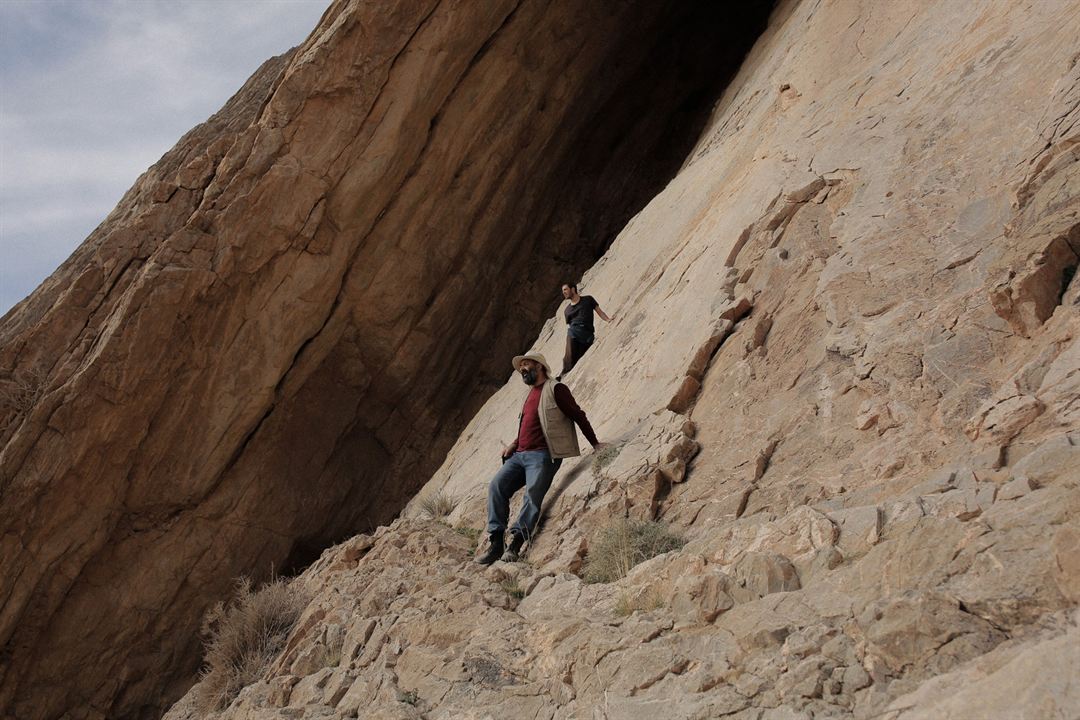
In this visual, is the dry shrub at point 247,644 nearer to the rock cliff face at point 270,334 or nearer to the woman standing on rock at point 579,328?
the woman standing on rock at point 579,328

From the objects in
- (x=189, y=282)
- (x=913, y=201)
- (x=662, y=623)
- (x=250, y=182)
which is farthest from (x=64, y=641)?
(x=913, y=201)

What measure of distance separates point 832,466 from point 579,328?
16.7 ft

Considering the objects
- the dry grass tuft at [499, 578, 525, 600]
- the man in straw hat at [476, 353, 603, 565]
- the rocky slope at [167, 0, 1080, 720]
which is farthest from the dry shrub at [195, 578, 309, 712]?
the dry grass tuft at [499, 578, 525, 600]

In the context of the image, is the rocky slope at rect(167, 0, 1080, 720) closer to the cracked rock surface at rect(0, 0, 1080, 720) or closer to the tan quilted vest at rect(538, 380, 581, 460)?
the cracked rock surface at rect(0, 0, 1080, 720)

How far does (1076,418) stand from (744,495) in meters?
1.89

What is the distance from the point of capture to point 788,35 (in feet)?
36.0

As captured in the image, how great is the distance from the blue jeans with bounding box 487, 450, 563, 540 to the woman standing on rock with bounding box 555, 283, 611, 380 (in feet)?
8.52

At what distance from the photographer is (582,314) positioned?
9977mm

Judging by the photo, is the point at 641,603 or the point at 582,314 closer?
the point at 641,603

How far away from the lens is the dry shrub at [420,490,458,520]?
28.4ft

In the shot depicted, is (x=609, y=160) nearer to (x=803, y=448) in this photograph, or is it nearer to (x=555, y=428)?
(x=555, y=428)

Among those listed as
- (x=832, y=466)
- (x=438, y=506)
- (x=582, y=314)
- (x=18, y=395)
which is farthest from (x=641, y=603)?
(x=18, y=395)

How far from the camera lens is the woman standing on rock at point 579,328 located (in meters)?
9.85

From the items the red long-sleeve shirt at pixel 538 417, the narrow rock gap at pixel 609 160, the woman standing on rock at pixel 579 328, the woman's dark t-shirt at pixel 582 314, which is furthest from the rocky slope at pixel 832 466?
the narrow rock gap at pixel 609 160
